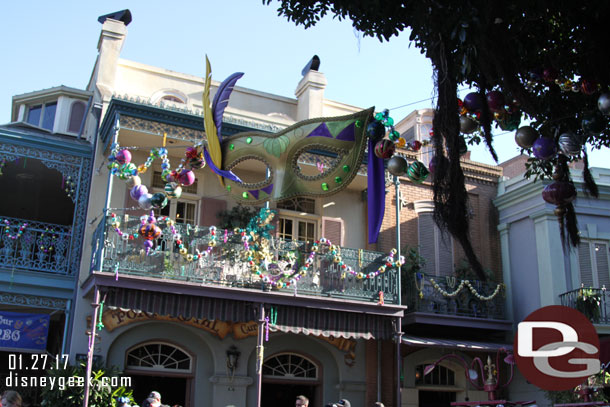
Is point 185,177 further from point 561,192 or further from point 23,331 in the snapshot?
point 561,192

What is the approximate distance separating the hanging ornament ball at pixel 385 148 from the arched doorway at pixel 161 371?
282 inches

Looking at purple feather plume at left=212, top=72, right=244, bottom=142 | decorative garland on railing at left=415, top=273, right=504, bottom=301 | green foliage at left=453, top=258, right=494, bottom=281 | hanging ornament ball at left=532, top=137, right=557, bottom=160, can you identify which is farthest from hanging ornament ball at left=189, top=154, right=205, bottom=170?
green foliage at left=453, top=258, right=494, bottom=281

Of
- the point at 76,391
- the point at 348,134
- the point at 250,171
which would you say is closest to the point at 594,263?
the point at 250,171

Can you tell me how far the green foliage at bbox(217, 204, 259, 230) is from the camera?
47.8ft

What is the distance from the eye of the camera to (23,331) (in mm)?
12688

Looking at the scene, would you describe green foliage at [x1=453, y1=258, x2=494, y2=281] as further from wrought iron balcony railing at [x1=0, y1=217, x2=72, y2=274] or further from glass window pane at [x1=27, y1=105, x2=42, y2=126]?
glass window pane at [x1=27, y1=105, x2=42, y2=126]

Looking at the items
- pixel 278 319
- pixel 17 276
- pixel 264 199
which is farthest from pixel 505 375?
pixel 17 276

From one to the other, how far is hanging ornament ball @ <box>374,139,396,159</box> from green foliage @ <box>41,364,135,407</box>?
19.8 ft

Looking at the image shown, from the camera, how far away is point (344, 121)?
944cm

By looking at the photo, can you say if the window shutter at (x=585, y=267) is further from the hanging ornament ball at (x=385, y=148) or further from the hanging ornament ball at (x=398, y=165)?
the hanging ornament ball at (x=398, y=165)

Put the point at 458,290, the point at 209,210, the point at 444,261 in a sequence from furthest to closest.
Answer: the point at 444,261 → the point at 458,290 → the point at 209,210

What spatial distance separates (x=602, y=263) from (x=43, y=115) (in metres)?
14.2


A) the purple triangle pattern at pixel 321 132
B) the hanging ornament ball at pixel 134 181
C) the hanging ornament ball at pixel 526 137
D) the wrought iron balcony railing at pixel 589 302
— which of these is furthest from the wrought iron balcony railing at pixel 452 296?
the hanging ornament ball at pixel 526 137

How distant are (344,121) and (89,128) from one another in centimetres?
834
